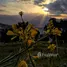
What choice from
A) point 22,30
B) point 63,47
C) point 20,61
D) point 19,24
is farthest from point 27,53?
point 63,47

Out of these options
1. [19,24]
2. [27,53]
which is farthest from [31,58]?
[19,24]

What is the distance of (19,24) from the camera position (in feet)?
5.27

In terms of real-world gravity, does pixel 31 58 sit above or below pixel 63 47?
above

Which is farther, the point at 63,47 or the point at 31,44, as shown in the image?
the point at 63,47

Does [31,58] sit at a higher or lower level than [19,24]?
lower

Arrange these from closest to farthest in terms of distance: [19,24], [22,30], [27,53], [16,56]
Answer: [16,56]
[27,53]
[22,30]
[19,24]

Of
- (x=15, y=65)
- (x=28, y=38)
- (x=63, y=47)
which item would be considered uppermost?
(x=28, y=38)

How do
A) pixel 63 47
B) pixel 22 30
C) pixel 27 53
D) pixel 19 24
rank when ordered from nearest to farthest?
pixel 27 53, pixel 22 30, pixel 19 24, pixel 63 47

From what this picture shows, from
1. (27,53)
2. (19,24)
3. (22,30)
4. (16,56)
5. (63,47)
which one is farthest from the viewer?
(63,47)

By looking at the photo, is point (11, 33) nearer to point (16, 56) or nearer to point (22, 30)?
point (22, 30)

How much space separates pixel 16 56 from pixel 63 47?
93.1 ft

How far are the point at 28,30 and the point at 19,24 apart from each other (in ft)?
0.74

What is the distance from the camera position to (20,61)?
4.22 feet

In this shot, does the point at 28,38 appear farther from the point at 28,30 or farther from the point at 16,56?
the point at 16,56
